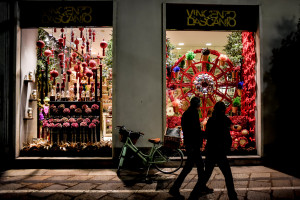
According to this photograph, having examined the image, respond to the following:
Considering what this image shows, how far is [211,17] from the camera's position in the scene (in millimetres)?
7316

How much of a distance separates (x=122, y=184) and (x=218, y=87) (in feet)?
16.7

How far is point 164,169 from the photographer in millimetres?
6551

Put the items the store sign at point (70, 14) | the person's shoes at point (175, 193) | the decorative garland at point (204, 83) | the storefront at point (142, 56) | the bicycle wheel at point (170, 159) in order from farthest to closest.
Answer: the decorative garland at point (204, 83) → the store sign at point (70, 14) → the storefront at point (142, 56) → the bicycle wheel at point (170, 159) → the person's shoes at point (175, 193)

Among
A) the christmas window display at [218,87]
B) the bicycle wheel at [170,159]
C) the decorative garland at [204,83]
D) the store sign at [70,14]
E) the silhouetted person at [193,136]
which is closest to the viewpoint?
the silhouetted person at [193,136]

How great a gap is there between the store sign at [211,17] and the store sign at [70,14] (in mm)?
2021

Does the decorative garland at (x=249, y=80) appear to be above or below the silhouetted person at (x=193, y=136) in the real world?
above

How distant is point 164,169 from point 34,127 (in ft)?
15.8

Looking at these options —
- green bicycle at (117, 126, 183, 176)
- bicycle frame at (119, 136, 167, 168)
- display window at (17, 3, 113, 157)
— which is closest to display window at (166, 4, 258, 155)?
green bicycle at (117, 126, 183, 176)

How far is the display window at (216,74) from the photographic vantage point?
288 inches

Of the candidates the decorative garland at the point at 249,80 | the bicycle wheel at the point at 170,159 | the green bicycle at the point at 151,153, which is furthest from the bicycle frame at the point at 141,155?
the decorative garland at the point at 249,80

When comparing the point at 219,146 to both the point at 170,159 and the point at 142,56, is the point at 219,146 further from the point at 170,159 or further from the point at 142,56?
the point at 142,56

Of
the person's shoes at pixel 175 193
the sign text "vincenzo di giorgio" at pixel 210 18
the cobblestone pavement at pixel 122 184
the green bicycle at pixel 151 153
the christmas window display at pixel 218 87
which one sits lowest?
the cobblestone pavement at pixel 122 184

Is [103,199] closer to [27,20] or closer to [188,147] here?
[188,147]

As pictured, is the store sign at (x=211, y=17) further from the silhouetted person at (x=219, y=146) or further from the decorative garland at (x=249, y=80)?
the silhouetted person at (x=219, y=146)
